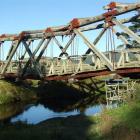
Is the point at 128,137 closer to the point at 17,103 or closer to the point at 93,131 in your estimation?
the point at 93,131

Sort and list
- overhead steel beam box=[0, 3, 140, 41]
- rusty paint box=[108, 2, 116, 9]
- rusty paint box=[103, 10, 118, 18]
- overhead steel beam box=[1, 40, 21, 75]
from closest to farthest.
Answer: overhead steel beam box=[0, 3, 140, 41]
rusty paint box=[108, 2, 116, 9]
rusty paint box=[103, 10, 118, 18]
overhead steel beam box=[1, 40, 21, 75]

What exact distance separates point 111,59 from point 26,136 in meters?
16.6

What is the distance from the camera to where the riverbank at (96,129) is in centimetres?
1916

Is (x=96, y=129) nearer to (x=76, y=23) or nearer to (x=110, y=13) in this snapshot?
(x=110, y=13)

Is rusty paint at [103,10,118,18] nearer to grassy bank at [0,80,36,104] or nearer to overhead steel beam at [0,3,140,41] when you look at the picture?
overhead steel beam at [0,3,140,41]

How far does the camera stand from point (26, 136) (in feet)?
65.3

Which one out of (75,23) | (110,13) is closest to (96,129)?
(110,13)

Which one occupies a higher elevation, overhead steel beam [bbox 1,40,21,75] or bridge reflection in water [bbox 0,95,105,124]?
overhead steel beam [bbox 1,40,21,75]

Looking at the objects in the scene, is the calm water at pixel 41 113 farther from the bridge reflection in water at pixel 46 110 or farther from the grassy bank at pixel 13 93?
the grassy bank at pixel 13 93

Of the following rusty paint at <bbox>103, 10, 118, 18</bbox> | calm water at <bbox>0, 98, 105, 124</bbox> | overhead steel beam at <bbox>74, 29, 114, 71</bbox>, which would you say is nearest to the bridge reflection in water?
calm water at <bbox>0, 98, 105, 124</bbox>

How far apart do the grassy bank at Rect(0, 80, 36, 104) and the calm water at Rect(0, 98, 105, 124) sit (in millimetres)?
2308

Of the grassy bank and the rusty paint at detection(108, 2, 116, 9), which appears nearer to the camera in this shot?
the rusty paint at detection(108, 2, 116, 9)

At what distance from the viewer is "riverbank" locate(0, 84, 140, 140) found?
19156mm

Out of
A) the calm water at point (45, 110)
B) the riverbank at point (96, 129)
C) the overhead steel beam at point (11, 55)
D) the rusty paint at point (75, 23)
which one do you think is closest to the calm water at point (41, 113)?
the calm water at point (45, 110)
